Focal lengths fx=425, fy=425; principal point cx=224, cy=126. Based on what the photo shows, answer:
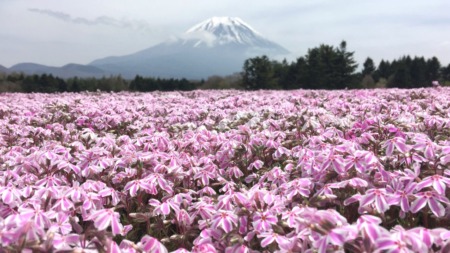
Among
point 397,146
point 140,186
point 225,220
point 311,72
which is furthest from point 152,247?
point 311,72

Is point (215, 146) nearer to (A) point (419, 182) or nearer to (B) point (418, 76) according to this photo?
(A) point (419, 182)

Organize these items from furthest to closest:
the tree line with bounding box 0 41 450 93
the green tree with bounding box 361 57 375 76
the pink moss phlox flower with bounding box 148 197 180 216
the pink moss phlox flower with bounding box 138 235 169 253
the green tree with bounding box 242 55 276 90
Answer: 1. the green tree with bounding box 361 57 375 76
2. the green tree with bounding box 242 55 276 90
3. the tree line with bounding box 0 41 450 93
4. the pink moss phlox flower with bounding box 148 197 180 216
5. the pink moss phlox flower with bounding box 138 235 169 253

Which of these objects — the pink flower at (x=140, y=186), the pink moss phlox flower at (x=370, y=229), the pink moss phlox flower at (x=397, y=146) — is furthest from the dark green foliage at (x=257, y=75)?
the pink moss phlox flower at (x=370, y=229)

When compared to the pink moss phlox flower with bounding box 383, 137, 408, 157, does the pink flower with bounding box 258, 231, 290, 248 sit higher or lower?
lower

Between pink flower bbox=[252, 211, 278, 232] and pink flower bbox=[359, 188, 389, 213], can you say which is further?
pink flower bbox=[252, 211, 278, 232]

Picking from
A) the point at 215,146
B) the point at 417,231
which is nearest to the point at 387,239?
the point at 417,231

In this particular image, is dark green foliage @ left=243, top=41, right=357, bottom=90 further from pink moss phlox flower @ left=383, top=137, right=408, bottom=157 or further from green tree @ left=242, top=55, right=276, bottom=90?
pink moss phlox flower @ left=383, top=137, right=408, bottom=157

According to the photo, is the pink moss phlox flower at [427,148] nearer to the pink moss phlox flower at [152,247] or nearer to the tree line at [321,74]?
the pink moss phlox flower at [152,247]

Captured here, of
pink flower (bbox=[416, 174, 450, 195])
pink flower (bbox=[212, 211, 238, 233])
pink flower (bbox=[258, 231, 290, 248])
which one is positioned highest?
pink flower (bbox=[416, 174, 450, 195])

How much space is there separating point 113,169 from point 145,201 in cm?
46

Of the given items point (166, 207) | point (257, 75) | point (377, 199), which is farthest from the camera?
point (257, 75)

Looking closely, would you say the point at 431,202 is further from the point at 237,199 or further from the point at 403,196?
the point at 237,199

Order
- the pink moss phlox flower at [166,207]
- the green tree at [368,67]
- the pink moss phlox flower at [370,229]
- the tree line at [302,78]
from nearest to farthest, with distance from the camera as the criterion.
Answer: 1. the pink moss phlox flower at [370,229]
2. the pink moss phlox flower at [166,207]
3. the tree line at [302,78]
4. the green tree at [368,67]

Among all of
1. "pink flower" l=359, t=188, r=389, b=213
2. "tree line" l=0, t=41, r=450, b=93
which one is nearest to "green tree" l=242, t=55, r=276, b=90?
"tree line" l=0, t=41, r=450, b=93
